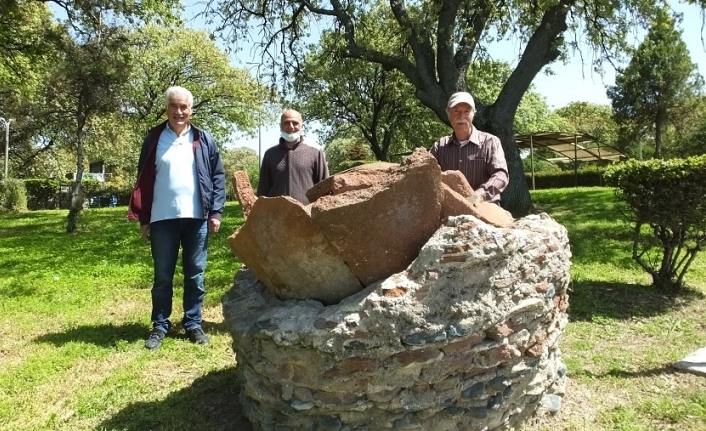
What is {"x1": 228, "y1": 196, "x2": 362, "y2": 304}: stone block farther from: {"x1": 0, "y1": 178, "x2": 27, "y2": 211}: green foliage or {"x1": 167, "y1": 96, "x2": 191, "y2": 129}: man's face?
{"x1": 0, "y1": 178, "x2": 27, "y2": 211}: green foliage

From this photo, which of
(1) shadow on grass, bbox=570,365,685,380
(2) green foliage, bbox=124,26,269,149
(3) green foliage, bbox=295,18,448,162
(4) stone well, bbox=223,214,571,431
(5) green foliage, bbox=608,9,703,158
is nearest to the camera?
(4) stone well, bbox=223,214,571,431

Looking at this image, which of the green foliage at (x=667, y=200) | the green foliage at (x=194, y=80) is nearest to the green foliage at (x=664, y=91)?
the green foliage at (x=194, y=80)

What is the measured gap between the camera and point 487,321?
2979mm

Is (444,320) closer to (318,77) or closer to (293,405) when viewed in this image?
(293,405)

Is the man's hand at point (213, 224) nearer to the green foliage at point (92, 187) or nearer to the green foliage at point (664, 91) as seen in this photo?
the green foliage at point (92, 187)

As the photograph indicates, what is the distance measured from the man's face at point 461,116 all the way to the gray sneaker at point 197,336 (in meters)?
2.94

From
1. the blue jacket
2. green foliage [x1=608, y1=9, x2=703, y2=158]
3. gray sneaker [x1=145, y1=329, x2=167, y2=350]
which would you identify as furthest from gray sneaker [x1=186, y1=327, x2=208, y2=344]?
green foliage [x1=608, y1=9, x2=703, y2=158]

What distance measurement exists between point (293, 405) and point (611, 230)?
8882 mm

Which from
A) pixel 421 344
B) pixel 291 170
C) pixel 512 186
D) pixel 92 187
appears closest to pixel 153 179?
pixel 291 170

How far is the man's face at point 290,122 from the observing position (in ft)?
15.4

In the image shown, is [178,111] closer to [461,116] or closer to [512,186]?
[461,116]

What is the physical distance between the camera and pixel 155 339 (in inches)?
193

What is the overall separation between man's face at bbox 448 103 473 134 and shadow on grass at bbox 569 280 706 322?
8.95 ft

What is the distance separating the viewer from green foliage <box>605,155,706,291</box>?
6039mm
